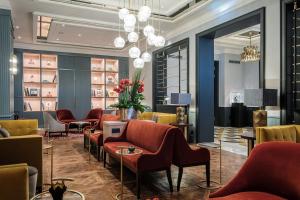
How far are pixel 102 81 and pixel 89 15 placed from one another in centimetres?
490

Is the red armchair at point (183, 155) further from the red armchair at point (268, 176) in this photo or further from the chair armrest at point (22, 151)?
the chair armrest at point (22, 151)

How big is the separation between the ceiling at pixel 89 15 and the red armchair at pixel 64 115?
9.28 ft

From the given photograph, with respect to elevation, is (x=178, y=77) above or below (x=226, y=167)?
above

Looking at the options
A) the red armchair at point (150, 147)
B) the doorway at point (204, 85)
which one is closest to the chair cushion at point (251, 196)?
the red armchair at point (150, 147)

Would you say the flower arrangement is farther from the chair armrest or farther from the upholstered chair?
the upholstered chair

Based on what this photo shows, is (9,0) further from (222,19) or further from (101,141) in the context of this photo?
(222,19)

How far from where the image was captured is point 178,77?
8.80 m

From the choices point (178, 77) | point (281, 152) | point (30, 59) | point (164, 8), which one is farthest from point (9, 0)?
point (281, 152)

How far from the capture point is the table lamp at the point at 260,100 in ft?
14.1

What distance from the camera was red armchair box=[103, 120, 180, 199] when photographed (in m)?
3.36

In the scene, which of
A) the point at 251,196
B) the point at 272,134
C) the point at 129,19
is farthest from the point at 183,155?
the point at 129,19

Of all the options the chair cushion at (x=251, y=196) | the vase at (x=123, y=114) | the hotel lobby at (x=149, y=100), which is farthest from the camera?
the vase at (x=123, y=114)

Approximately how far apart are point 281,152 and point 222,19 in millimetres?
4662

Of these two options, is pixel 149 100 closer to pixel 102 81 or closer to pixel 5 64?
pixel 102 81
